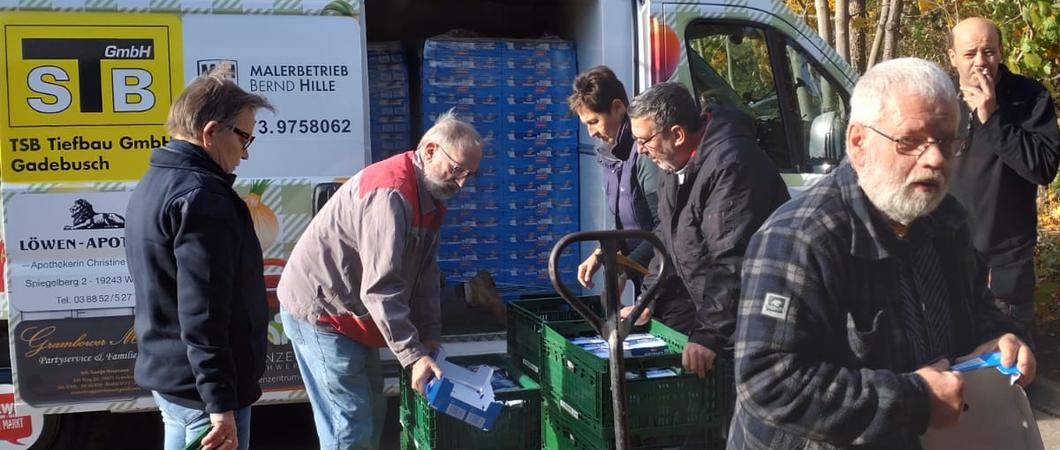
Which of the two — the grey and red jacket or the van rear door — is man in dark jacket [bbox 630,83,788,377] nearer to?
the grey and red jacket

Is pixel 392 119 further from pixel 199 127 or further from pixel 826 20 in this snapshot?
pixel 826 20

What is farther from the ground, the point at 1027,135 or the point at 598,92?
the point at 598,92

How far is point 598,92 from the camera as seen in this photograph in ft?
13.9

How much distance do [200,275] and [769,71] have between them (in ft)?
12.0

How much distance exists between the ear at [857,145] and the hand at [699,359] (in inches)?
46.3

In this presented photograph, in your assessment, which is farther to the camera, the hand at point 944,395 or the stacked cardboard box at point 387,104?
the stacked cardboard box at point 387,104

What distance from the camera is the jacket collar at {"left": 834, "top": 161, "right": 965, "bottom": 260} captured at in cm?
200

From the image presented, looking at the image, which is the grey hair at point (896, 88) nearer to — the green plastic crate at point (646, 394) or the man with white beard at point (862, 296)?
the man with white beard at point (862, 296)

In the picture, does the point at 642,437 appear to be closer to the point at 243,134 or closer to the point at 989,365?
the point at 989,365

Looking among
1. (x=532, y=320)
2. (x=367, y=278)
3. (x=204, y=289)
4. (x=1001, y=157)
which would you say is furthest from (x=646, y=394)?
(x=1001, y=157)

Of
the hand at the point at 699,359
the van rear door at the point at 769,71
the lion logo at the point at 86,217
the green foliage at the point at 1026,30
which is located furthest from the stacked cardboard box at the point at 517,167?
the green foliage at the point at 1026,30

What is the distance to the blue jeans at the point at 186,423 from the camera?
9.20 ft

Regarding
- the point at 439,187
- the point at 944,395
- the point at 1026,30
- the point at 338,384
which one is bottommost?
the point at 338,384

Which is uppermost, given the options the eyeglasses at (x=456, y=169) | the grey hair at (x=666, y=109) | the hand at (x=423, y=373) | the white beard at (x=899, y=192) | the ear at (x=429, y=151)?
the grey hair at (x=666, y=109)
